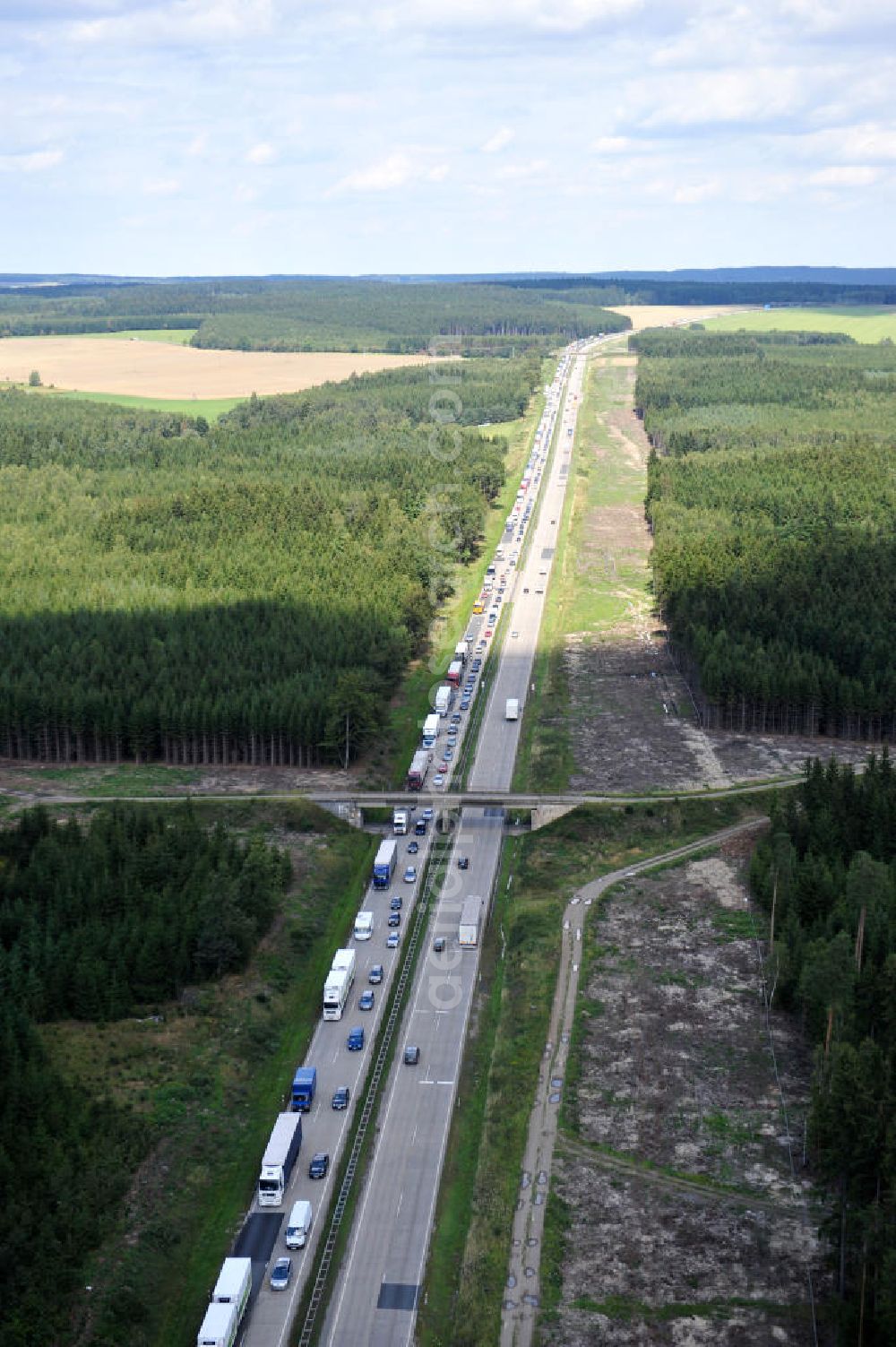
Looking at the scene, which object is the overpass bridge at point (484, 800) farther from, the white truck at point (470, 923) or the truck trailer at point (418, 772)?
the white truck at point (470, 923)

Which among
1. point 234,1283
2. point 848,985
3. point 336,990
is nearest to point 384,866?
point 336,990

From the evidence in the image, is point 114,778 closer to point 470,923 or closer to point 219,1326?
point 470,923

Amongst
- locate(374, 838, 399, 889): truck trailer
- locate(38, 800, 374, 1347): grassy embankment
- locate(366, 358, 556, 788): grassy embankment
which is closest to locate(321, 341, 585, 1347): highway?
locate(374, 838, 399, 889): truck trailer

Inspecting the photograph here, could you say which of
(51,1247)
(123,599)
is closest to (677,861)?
(51,1247)

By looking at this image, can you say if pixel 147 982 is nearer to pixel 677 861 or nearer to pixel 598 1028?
pixel 598 1028

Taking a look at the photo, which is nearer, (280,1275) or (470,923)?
(280,1275)

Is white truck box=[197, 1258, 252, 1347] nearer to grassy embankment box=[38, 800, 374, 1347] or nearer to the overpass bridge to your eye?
grassy embankment box=[38, 800, 374, 1347]
